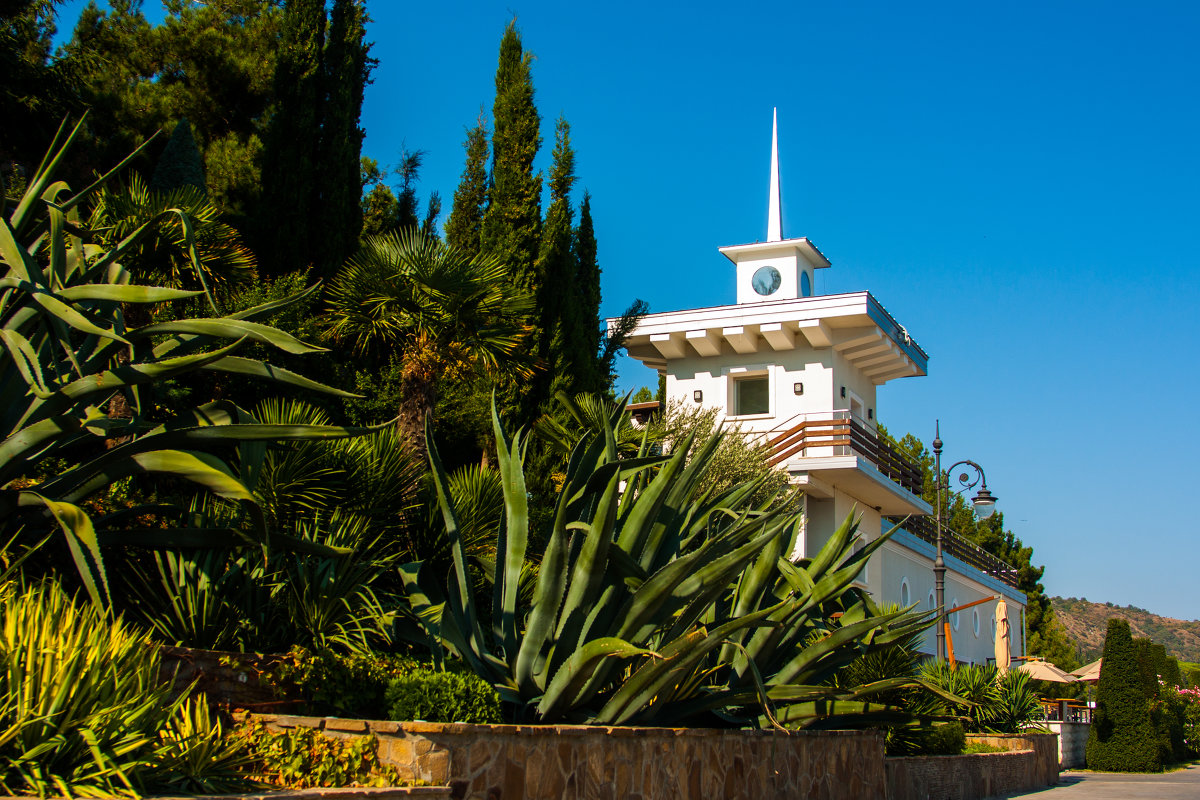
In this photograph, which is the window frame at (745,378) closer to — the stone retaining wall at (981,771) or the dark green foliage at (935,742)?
the stone retaining wall at (981,771)

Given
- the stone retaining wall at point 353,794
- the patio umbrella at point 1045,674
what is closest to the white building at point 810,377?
the patio umbrella at point 1045,674

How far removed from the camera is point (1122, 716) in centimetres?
2492

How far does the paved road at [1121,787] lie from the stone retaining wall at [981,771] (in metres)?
0.30

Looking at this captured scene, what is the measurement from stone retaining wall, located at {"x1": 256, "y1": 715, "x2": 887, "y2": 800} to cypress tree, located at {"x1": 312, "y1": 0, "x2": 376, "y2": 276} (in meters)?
10.3

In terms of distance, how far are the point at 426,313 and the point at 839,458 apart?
1334 centimetres

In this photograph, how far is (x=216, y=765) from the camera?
18.3ft

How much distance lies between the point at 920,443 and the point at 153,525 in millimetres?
39985

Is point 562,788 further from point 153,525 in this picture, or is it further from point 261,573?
point 153,525

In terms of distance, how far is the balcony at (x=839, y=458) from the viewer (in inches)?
891

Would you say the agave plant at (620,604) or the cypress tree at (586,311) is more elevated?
the cypress tree at (586,311)

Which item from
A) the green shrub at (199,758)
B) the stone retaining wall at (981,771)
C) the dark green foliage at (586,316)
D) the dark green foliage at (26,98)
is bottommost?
A: the stone retaining wall at (981,771)

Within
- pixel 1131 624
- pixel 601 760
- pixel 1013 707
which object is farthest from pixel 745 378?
pixel 1131 624

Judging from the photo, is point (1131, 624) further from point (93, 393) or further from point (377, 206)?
point (93, 393)

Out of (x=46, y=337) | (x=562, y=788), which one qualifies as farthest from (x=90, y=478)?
(x=562, y=788)
